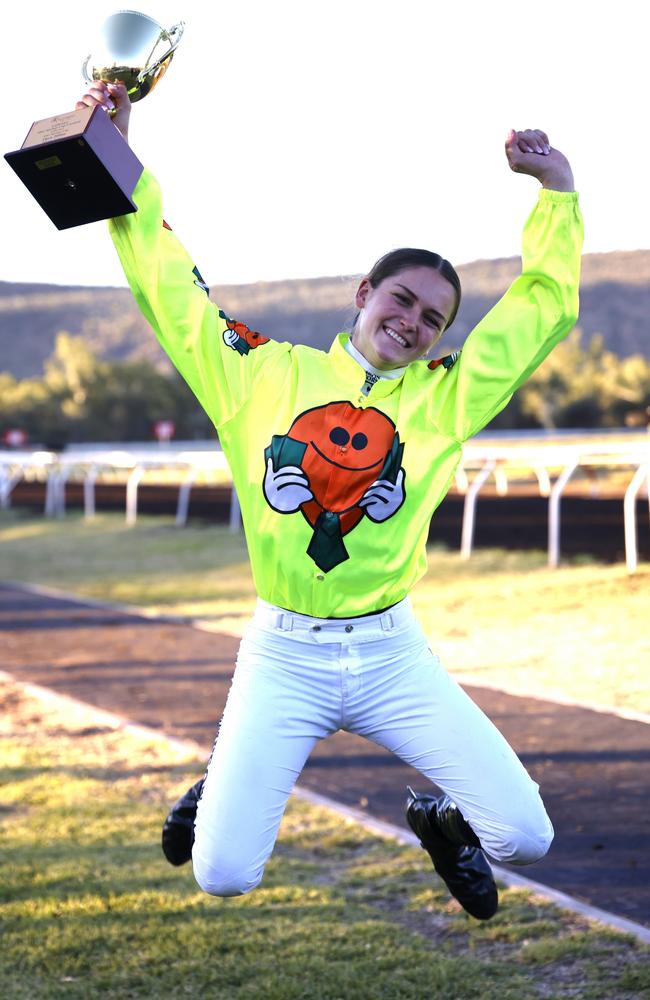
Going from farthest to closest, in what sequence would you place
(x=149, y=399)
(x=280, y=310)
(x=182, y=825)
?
(x=280, y=310) → (x=149, y=399) → (x=182, y=825)

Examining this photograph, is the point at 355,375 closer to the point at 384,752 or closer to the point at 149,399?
the point at 384,752

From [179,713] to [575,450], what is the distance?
316 inches

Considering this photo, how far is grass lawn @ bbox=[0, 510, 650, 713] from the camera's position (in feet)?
30.5

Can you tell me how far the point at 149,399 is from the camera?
184 ft

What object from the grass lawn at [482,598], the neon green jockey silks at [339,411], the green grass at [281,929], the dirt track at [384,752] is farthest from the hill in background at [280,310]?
the neon green jockey silks at [339,411]

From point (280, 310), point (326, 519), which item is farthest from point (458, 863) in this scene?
point (280, 310)

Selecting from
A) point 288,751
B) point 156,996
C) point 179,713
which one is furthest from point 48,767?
point 288,751

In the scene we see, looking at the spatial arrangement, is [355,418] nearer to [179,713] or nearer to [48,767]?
[48,767]

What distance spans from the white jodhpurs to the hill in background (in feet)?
211

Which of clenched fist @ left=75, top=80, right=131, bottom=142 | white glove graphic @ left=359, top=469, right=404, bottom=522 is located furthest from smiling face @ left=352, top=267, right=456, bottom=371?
clenched fist @ left=75, top=80, right=131, bottom=142

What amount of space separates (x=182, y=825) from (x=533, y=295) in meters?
2.15

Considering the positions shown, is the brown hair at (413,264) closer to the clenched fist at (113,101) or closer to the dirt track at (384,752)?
the clenched fist at (113,101)

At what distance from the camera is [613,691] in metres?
8.48

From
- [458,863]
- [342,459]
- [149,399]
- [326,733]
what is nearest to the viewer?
[342,459]
